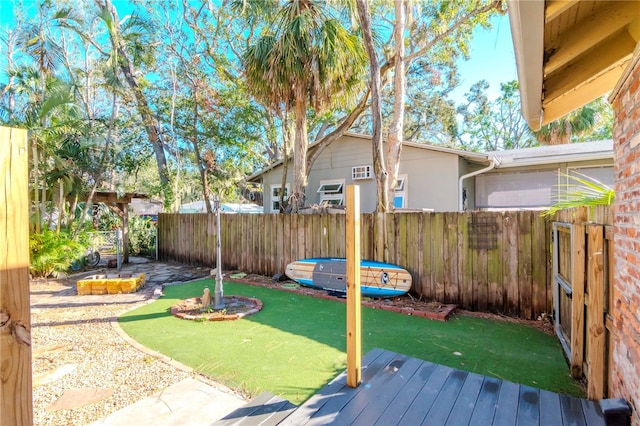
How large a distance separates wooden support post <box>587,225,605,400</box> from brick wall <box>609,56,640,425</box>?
11cm

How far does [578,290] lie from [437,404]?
164 centimetres

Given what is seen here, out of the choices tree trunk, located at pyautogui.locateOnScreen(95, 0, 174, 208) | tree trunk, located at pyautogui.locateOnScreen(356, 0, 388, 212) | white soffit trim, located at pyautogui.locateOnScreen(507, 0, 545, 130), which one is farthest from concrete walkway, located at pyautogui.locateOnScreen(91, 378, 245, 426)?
tree trunk, located at pyautogui.locateOnScreen(95, 0, 174, 208)

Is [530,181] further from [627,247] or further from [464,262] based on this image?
[627,247]

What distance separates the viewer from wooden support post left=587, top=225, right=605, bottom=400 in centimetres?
237

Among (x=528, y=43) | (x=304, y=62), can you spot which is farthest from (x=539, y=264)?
(x=304, y=62)

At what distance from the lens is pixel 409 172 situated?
935 centimetres

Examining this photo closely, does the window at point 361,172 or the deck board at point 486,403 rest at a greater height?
the window at point 361,172

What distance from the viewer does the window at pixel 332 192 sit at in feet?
34.1

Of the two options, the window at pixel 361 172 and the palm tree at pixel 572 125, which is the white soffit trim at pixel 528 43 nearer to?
the window at pixel 361 172

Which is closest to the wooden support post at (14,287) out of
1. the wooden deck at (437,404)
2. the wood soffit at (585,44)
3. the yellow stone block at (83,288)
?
the wooden deck at (437,404)

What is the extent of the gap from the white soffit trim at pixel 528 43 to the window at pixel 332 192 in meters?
8.02

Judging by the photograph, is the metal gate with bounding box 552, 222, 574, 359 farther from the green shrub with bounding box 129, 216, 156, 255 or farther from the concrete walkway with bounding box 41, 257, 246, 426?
the green shrub with bounding box 129, 216, 156, 255

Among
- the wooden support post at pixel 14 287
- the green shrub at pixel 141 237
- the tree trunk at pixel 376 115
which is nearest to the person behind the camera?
the wooden support post at pixel 14 287

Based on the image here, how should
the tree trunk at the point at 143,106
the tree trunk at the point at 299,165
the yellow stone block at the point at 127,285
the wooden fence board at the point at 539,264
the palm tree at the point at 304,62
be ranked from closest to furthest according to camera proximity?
the wooden fence board at the point at 539,264 → the yellow stone block at the point at 127,285 → the palm tree at the point at 304,62 → the tree trunk at the point at 299,165 → the tree trunk at the point at 143,106
